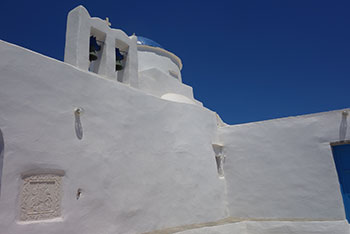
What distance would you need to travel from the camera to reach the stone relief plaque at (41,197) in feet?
12.2

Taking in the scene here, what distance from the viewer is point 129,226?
16.2 feet

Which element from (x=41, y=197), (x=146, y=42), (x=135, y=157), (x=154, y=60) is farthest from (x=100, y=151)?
(x=146, y=42)

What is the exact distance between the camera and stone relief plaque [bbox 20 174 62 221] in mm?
3709

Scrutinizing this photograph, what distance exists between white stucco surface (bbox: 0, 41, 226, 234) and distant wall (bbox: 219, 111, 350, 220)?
0.99m

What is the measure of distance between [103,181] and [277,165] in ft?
14.6

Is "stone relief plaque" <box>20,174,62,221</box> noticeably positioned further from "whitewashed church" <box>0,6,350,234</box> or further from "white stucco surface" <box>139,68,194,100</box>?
"white stucco surface" <box>139,68,194,100</box>

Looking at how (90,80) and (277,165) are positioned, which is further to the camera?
(277,165)

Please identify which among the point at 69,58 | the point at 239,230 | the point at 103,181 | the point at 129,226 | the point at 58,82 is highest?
the point at 69,58

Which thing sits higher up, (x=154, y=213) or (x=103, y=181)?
(x=103, y=181)

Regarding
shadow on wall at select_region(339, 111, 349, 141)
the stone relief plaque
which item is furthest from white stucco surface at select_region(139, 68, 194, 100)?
shadow on wall at select_region(339, 111, 349, 141)

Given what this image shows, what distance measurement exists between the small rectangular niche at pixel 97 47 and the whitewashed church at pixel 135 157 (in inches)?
0.9

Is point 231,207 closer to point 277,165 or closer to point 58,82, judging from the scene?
point 277,165

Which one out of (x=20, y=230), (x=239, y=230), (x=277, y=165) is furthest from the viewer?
(x=277, y=165)

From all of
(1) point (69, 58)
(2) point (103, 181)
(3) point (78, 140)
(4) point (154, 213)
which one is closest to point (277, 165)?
(4) point (154, 213)
